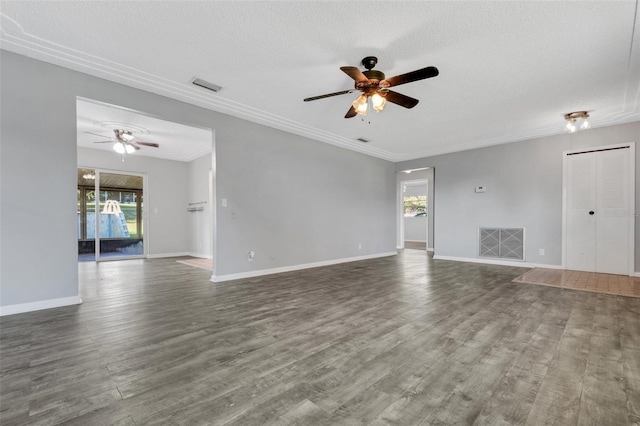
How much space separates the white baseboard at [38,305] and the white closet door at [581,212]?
8.19m

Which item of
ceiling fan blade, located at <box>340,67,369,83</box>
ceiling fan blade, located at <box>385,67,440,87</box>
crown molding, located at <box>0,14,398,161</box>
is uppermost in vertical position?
crown molding, located at <box>0,14,398,161</box>

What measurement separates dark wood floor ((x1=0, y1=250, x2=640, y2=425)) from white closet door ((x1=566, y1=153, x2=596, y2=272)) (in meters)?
2.17

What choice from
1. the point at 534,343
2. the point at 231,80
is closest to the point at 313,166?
the point at 231,80

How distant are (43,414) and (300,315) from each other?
195cm

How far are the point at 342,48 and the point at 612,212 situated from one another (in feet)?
19.3

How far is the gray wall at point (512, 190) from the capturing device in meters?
5.58

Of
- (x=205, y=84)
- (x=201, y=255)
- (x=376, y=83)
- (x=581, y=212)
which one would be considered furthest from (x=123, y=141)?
(x=581, y=212)

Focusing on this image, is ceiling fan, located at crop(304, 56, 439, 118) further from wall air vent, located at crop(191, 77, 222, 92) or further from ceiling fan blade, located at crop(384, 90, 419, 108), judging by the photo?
wall air vent, located at crop(191, 77, 222, 92)

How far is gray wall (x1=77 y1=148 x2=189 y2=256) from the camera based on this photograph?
7457 mm

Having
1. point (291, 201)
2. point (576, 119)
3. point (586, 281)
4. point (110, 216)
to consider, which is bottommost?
point (586, 281)

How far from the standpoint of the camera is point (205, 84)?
3725 mm

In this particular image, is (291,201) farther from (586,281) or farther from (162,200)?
(586,281)

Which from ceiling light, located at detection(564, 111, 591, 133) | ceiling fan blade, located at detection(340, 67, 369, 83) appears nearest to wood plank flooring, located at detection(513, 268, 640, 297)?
ceiling light, located at detection(564, 111, 591, 133)

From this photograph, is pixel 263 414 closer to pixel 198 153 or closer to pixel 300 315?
pixel 300 315
